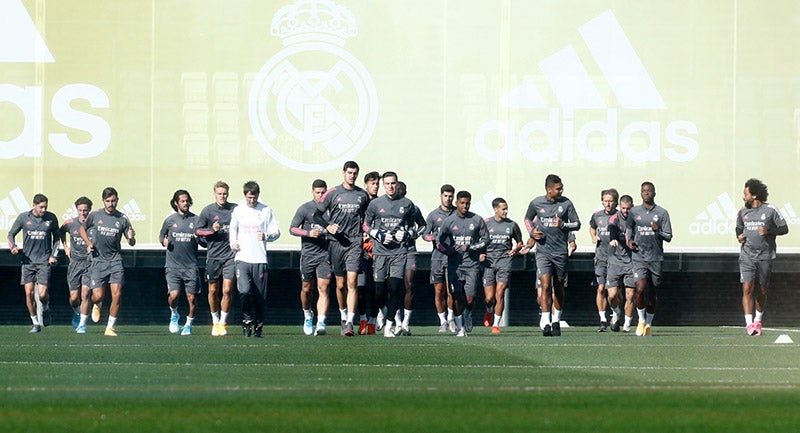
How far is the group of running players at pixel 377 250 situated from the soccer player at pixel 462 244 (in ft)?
0.06

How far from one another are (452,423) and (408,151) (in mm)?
16452

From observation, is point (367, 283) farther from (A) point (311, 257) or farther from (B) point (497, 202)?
→ (B) point (497, 202)

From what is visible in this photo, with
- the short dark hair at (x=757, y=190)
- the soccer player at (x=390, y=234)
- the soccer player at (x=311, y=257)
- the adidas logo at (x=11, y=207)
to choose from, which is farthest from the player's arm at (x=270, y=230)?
the adidas logo at (x=11, y=207)

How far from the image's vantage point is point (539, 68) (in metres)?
25.3

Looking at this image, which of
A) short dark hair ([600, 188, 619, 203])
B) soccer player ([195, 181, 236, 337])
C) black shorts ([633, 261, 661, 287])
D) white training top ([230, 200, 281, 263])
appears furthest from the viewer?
short dark hair ([600, 188, 619, 203])

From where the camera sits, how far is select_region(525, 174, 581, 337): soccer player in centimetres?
2034

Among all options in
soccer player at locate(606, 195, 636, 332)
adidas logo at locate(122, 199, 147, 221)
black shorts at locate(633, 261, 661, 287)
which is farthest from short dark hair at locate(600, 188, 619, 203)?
adidas logo at locate(122, 199, 147, 221)

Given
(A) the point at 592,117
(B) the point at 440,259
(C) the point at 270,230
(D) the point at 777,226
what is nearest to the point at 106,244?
(C) the point at 270,230

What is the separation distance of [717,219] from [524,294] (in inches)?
133

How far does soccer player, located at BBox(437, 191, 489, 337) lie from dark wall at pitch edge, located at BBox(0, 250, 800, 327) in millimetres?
3419

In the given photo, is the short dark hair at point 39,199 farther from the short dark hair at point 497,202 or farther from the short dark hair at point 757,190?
the short dark hair at point 757,190

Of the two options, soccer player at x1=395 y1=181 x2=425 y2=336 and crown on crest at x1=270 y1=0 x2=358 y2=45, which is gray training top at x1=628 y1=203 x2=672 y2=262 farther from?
crown on crest at x1=270 y1=0 x2=358 y2=45

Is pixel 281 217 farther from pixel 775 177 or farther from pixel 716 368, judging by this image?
pixel 716 368

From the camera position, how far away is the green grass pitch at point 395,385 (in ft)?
29.6
